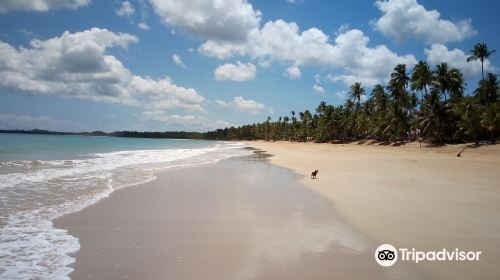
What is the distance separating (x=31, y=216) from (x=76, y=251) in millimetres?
4019

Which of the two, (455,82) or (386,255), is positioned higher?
(455,82)

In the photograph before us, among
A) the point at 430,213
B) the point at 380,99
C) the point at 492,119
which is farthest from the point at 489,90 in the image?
the point at 430,213

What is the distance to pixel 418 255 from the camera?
6.90m

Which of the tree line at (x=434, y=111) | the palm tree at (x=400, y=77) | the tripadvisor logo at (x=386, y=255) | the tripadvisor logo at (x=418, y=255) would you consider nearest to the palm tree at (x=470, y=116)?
the tree line at (x=434, y=111)

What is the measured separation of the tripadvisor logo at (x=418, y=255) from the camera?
22.0 feet

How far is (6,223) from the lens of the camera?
9289 mm

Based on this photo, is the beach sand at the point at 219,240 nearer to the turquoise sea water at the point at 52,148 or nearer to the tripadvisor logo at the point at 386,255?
the tripadvisor logo at the point at 386,255

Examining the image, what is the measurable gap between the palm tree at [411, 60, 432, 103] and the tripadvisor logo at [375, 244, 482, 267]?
6074cm

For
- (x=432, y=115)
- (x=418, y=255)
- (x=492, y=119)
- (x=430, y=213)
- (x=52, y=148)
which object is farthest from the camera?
(x=52, y=148)

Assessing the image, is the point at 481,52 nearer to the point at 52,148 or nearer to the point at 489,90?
the point at 489,90

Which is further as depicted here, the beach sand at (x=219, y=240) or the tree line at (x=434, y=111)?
the tree line at (x=434, y=111)

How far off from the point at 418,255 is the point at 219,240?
407cm

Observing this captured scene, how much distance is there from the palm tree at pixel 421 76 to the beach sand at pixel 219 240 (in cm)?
5702

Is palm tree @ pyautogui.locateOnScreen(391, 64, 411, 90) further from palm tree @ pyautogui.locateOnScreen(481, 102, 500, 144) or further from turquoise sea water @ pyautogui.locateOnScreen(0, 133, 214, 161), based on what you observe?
turquoise sea water @ pyautogui.locateOnScreen(0, 133, 214, 161)
